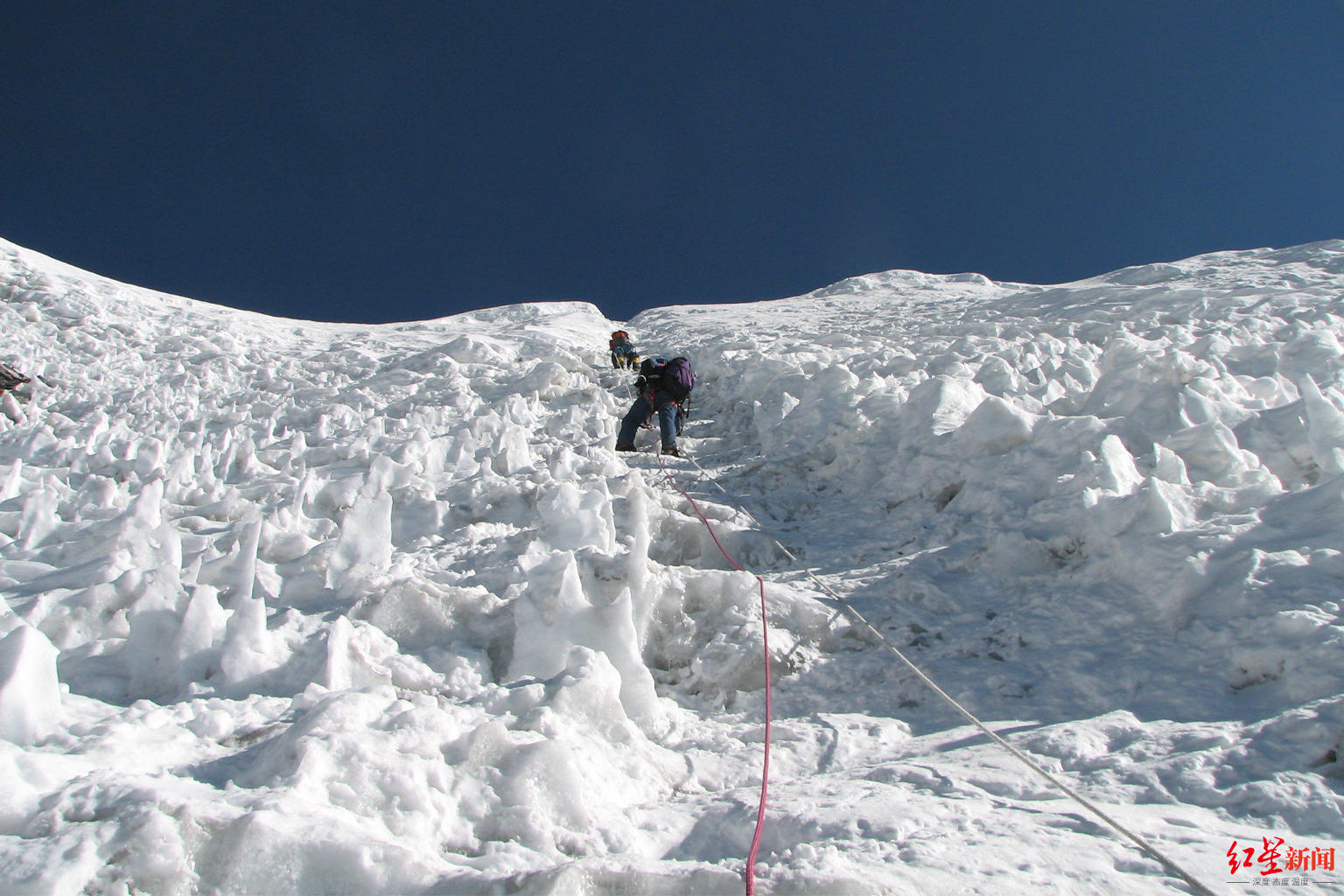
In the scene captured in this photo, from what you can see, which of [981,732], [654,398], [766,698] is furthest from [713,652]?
[654,398]

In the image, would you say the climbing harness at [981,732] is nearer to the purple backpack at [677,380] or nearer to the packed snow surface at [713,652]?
the packed snow surface at [713,652]

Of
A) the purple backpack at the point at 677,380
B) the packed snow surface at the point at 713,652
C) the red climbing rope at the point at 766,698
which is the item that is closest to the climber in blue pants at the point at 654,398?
the purple backpack at the point at 677,380

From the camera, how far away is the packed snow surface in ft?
6.69

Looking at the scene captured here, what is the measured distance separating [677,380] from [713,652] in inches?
185

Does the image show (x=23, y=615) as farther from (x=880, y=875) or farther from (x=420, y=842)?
(x=880, y=875)

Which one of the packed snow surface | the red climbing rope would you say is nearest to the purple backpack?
the packed snow surface

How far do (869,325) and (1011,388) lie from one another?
9109 millimetres

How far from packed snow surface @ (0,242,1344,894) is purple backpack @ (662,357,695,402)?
865mm

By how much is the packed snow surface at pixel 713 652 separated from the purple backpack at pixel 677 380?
86 cm

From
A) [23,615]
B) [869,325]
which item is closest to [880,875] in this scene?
[23,615]

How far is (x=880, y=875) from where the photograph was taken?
1.99m

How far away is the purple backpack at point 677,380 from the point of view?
25.9ft

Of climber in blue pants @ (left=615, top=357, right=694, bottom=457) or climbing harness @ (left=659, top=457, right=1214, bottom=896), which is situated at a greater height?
climber in blue pants @ (left=615, top=357, right=694, bottom=457)

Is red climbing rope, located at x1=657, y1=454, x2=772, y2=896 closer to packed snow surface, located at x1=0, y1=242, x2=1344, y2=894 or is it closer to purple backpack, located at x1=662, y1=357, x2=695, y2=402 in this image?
packed snow surface, located at x1=0, y1=242, x2=1344, y2=894
